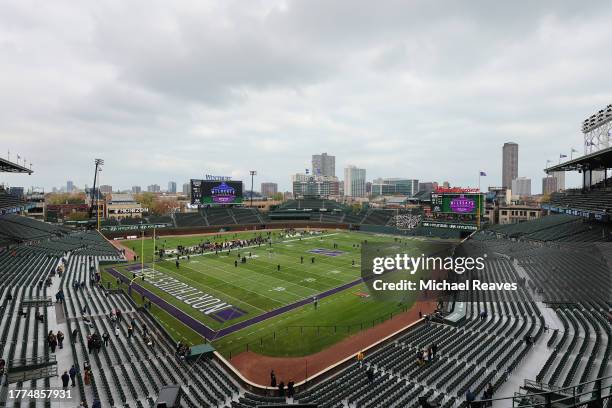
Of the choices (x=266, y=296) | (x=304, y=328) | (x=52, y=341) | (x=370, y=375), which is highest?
(x=52, y=341)

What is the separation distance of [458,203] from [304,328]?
179ft

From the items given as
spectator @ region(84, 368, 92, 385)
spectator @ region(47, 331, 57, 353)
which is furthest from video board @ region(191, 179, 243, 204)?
spectator @ region(84, 368, 92, 385)

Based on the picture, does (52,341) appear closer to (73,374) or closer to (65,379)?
(73,374)

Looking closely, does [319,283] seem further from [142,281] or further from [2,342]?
[2,342]

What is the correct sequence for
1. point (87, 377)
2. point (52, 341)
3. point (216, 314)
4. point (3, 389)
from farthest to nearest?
point (216, 314), point (52, 341), point (87, 377), point (3, 389)

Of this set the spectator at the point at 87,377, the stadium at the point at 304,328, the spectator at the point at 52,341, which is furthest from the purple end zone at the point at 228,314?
the spectator at the point at 87,377

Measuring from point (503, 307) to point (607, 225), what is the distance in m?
25.8

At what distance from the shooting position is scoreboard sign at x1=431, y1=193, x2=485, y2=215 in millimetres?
67375

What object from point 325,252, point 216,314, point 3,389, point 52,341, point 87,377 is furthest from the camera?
point 325,252

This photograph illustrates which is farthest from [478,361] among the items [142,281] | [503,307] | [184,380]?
[142,281]

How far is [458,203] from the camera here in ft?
226

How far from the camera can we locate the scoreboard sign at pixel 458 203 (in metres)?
67.4

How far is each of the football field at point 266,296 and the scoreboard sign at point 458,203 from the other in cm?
2638

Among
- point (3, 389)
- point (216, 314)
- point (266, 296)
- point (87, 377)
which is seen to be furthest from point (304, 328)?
point (3, 389)
